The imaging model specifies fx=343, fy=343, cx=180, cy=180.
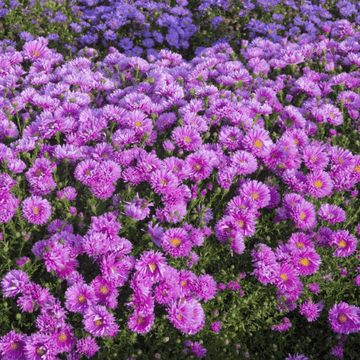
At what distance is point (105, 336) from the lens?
5.98 feet

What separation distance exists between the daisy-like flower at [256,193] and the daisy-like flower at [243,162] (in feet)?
0.33

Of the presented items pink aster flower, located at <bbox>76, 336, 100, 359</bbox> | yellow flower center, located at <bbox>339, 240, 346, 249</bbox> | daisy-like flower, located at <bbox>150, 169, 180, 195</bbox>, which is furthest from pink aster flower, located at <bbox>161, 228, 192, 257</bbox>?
yellow flower center, located at <bbox>339, 240, 346, 249</bbox>

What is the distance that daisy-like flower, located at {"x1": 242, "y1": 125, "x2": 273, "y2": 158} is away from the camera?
2381mm

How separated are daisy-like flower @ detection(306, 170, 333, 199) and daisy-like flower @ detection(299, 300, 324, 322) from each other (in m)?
0.70

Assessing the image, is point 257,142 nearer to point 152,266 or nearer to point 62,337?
point 152,266

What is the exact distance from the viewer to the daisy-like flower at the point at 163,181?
2049 mm

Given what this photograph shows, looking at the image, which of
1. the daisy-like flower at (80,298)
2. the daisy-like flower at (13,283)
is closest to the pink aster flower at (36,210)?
the daisy-like flower at (13,283)

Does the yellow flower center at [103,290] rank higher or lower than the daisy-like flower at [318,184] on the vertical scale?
lower

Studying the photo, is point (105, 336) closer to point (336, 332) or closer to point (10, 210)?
point (10, 210)

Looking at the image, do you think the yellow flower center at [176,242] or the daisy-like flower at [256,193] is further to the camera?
the daisy-like flower at [256,193]

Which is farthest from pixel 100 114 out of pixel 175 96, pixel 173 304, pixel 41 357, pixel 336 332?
pixel 336 332

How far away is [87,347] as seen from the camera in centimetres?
173

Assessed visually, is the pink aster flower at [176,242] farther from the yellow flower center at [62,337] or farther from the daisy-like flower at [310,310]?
the daisy-like flower at [310,310]

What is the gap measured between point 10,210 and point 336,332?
7.24 feet
